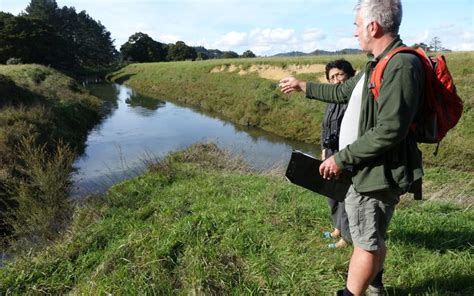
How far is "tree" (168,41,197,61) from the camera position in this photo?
7406 cm

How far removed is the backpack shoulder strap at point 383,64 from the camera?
2.06 meters

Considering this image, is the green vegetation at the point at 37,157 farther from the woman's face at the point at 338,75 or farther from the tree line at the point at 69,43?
the tree line at the point at 69,43

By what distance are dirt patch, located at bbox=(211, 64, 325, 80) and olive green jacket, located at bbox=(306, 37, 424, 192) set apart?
22.4 meters

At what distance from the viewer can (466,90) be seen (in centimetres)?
1418

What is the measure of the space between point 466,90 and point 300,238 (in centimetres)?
1296

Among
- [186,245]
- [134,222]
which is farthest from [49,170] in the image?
[186,245]

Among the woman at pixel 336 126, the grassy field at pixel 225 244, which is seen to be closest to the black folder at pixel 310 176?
the grassy field at pixel 225 244

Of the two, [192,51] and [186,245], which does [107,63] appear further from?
[186,245]

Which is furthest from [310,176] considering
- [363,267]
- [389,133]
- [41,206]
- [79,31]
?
[79,31]

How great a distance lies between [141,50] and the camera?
74.6 m

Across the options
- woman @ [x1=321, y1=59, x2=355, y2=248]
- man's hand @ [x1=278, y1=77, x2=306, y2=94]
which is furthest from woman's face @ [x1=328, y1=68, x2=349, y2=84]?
man's hand @ [x1=278, y1=77, x2=306, y2=94]

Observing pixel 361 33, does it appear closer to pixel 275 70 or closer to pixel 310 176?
pixel 310 176

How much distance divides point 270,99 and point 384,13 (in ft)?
60.2

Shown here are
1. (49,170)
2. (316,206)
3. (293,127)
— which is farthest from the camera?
(293,127)
